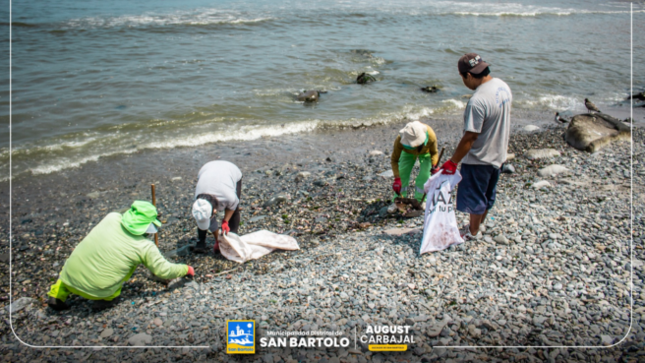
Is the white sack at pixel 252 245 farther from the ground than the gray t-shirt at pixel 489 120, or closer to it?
closer to it

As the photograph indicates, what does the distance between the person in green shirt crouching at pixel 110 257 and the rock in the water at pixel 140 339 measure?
738 millimetres

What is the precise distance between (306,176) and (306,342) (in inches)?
189

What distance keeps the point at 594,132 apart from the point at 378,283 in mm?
7115

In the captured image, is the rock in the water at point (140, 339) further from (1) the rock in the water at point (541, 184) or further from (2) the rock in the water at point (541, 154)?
(2) the rock in the water at point (541, 154)

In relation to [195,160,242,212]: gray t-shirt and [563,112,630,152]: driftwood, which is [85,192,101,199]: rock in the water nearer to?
[195,160,242,212]: gray t-shirt

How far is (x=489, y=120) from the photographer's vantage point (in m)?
4.22

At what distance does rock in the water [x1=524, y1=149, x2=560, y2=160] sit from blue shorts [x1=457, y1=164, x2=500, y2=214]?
4.24 metres

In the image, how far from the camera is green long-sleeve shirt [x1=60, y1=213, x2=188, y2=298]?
→ 4.27 meters

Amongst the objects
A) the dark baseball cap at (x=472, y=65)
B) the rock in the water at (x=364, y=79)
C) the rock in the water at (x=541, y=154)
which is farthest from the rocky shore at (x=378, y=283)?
the rock in the water at (x=364, y=79)

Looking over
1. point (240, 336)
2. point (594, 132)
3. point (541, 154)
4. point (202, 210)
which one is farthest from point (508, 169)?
point (240, 336)

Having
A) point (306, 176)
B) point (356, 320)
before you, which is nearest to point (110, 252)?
point (356, 320)

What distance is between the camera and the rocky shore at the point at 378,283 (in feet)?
11.7

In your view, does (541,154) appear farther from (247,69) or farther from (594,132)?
(247,69)

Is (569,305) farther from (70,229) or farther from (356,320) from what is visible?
(70,229)
